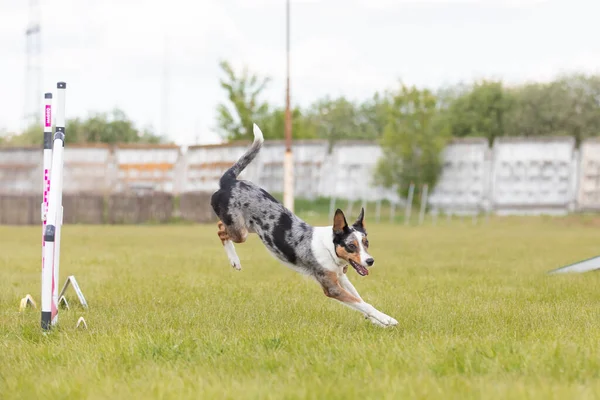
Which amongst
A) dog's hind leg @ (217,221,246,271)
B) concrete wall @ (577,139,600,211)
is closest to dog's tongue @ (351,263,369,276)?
dog's hind leg @ (217,221,246,271)

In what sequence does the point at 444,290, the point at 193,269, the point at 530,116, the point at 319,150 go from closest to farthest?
the point at 444,290, the point at 193,269, the point at 319,150, the point at 530,116

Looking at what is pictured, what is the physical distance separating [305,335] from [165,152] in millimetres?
37312

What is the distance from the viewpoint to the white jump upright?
6.25 metres

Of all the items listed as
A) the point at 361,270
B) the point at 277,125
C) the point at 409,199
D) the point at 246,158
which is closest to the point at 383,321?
the point at 361,270

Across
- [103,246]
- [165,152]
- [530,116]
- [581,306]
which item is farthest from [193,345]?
[530,116]

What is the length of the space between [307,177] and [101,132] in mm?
22488

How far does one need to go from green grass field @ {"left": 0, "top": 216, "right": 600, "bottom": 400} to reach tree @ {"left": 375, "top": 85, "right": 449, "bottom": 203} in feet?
80.7

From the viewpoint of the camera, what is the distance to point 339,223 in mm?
6836

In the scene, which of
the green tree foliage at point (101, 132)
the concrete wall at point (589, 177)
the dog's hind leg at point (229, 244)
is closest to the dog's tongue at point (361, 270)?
the dog's hind leg at point (229, 244)

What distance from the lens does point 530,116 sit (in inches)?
1906

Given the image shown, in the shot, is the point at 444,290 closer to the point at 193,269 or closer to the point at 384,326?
the point at 384,326

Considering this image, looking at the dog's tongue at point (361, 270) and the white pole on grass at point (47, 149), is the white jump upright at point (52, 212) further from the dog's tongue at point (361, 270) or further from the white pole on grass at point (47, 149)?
the dog's tongue at point (361, 270)

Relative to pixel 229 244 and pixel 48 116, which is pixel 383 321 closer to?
pixel 229 244

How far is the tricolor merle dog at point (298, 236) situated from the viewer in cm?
680
